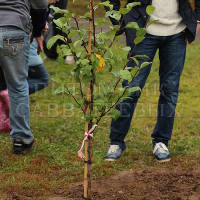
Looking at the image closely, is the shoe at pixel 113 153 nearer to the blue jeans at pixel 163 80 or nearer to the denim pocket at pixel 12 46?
the blue jeans at pixel 163 80

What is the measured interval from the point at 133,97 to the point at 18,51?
107 cm

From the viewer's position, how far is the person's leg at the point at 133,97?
4551 millimetres

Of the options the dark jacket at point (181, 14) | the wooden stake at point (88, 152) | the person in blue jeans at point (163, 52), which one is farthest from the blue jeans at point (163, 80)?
the wooden stake at point (88, 152)

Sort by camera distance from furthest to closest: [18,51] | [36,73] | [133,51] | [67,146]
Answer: [36,73]
[67,146]
[18,51]
[133,51]

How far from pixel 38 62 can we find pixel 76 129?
2.75ft

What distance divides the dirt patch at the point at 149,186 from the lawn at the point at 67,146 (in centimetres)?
16

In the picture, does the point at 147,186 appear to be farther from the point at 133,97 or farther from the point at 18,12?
the point at 18,12

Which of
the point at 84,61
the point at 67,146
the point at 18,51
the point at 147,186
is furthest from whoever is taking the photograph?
the point at 67,146

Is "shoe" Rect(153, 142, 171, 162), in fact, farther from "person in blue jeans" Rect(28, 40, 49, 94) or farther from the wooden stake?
"person in blue jeans" Rect(28, 40, 49, 94)

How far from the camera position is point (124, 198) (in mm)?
3955

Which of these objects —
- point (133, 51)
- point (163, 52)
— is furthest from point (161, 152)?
point (133, 51)

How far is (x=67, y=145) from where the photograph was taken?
5.35m

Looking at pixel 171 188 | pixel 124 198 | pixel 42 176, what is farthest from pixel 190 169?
pixel 42 176

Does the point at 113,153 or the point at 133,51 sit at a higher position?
the point at 133,51
